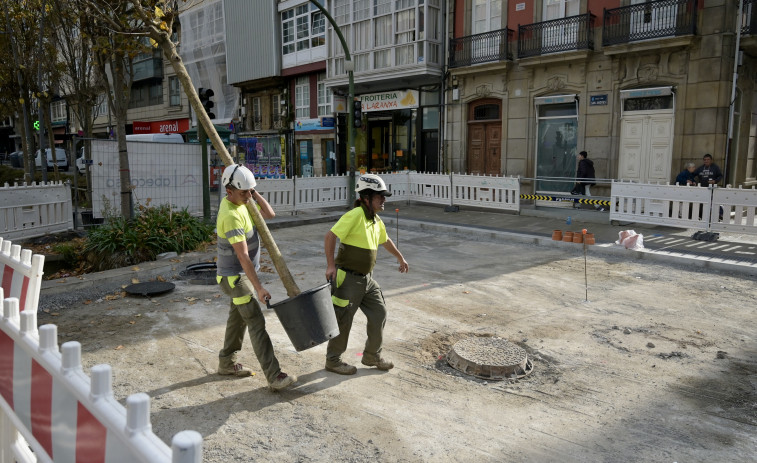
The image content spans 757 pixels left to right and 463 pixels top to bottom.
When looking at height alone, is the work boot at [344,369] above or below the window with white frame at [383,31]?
below

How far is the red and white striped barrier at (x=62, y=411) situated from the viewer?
1600mm

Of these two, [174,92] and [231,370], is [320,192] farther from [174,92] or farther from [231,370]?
[174,92]

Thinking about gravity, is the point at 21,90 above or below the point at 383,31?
below

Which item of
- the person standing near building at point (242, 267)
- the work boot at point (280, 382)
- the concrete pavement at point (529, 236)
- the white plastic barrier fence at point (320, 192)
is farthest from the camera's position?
the white plastic barrier fence at point (320, 192)

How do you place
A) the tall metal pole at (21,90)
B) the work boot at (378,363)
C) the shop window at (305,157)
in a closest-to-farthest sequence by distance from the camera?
1. the work boot at (378,363)
2. the tall metal pole at (21,90)
3. the shop window at (305,157)

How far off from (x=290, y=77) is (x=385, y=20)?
838cm

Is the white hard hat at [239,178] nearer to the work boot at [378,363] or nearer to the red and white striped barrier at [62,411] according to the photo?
the work boot at [378,363]

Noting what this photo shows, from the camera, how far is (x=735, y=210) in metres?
11.2

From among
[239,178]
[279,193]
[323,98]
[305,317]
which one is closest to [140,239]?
[279,193]

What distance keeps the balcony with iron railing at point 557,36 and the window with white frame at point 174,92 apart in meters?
25.8

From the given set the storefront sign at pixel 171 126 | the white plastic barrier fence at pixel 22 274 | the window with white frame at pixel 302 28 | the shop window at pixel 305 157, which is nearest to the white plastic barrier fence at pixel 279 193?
the white plastic barrier fence at pixel 22 274

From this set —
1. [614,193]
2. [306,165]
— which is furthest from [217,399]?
[306,165]

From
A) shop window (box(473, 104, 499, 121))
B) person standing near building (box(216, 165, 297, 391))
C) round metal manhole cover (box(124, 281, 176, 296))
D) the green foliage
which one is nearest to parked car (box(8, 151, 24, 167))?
shop window (box(473, 104, 499, 121))

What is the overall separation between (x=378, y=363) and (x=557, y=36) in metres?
16.3
